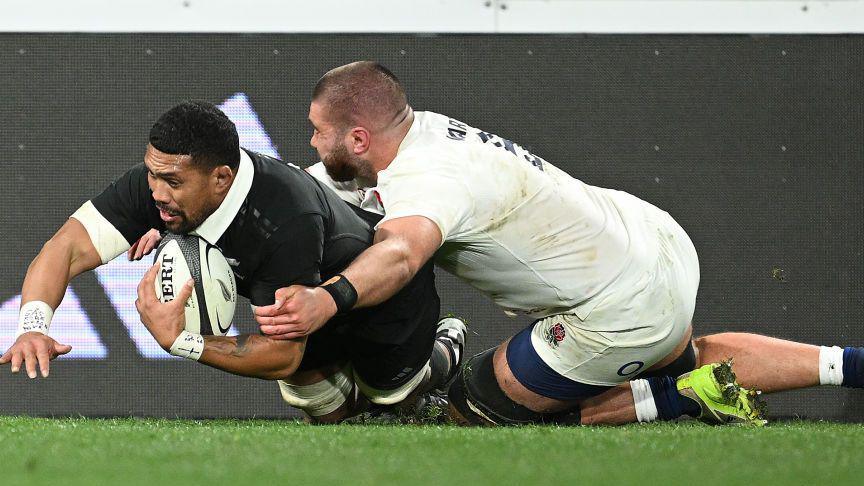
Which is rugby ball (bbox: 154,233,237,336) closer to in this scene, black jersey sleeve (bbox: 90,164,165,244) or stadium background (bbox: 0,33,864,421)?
black jersey sleeve (bbox: 90,164,165,244)

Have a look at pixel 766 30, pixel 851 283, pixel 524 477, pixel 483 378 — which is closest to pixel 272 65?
pixel 483 378

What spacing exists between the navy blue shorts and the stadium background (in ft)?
2.81

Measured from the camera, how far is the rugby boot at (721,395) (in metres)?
3.04

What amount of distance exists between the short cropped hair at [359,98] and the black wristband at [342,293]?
0.66m

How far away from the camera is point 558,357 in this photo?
3107mm

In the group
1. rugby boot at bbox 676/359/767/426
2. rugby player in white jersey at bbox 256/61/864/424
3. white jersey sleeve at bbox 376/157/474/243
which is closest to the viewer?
white jersey sleeve at bbox 376/157/474/243

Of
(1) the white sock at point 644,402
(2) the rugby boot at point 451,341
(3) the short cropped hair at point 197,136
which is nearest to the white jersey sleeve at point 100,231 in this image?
(3) the short cropped hair at point 197,136

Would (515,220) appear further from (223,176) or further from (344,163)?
(223,176)

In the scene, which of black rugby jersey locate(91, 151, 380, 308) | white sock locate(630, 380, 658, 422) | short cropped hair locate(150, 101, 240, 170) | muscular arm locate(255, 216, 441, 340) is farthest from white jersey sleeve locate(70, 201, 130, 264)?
white sock locate(630, 380, 658, 422)

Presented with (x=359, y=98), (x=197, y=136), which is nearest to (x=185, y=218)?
(x=197, y=136)

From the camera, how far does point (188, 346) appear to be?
2.57m

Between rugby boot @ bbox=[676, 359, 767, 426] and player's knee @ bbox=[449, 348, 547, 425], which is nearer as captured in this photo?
rugby boot @ bbox=[676, 359, 767, 426]

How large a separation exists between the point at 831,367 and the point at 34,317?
7.36ft

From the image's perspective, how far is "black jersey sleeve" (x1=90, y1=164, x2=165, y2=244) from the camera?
290cm
